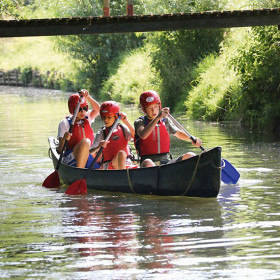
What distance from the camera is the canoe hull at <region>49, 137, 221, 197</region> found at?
8375 millimetres

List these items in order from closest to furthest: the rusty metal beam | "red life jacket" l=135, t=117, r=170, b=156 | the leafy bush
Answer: "red life jacket" l=135, t=117, r=170, b=156 < the rusty metal beam < the leafy bush

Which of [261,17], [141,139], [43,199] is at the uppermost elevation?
[261,17]

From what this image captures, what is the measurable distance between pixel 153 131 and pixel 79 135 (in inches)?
56.9

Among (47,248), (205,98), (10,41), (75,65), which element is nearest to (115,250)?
(47,248)

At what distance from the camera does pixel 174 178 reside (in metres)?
8.66

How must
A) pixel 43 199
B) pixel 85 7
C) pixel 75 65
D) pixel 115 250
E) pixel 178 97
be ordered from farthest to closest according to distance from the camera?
pixel 75 65, pixel 85 7, pixel 178 97, pixel 43 199, pixel 115 250

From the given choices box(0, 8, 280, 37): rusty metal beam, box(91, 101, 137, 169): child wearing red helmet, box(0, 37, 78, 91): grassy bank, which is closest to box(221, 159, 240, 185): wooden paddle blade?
box(91, 101, 137, 169): child wearing red helmet

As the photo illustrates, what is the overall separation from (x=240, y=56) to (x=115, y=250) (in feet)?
36.2

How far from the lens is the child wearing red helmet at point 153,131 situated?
8.74 m

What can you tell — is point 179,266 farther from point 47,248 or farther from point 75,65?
Result: point 75,65

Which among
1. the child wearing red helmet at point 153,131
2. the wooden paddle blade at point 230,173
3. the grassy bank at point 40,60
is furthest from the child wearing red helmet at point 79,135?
the grassy bank at point 40,60

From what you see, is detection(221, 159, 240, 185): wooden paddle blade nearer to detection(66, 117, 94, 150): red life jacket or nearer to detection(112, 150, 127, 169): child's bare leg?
detection(112, 150, 127, 169): child's bare leg

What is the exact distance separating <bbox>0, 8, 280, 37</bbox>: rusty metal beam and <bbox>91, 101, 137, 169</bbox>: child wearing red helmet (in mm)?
3692

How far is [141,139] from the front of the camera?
29.5ft
